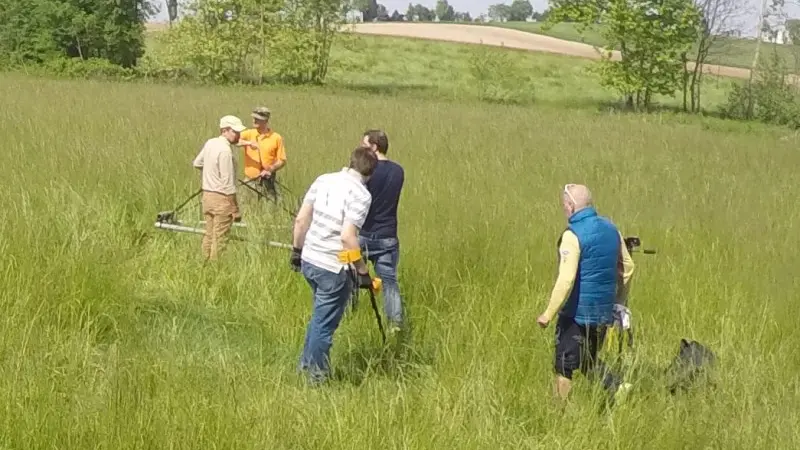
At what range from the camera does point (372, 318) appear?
24.9ft

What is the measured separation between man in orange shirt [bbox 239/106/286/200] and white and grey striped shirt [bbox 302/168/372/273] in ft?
16.1

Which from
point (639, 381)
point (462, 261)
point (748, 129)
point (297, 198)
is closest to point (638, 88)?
point (748, 129)

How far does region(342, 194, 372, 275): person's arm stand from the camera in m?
6.19

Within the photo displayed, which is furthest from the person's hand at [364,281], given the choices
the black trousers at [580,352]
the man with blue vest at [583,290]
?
the black trousers at [580,352]

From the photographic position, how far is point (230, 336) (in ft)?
24.4

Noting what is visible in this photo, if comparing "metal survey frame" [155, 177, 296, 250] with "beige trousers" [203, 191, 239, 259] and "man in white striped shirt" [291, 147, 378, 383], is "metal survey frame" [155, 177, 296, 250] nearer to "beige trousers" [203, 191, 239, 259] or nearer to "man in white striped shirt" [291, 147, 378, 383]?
"beige trousers" [203, 191, 239, 259]

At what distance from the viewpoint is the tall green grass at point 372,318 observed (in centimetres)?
518

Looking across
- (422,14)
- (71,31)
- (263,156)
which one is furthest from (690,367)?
(422,14)

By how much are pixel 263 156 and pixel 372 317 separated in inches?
167

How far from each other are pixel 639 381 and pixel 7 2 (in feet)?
161

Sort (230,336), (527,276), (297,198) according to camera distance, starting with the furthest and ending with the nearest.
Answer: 1. (297,198)
2. (527,276)
3. (230,336)

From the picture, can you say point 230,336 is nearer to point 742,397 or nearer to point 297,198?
point 742,397

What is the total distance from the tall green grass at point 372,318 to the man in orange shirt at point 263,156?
2.71ft

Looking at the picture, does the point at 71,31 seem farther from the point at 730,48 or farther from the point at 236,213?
the point at 236,213
